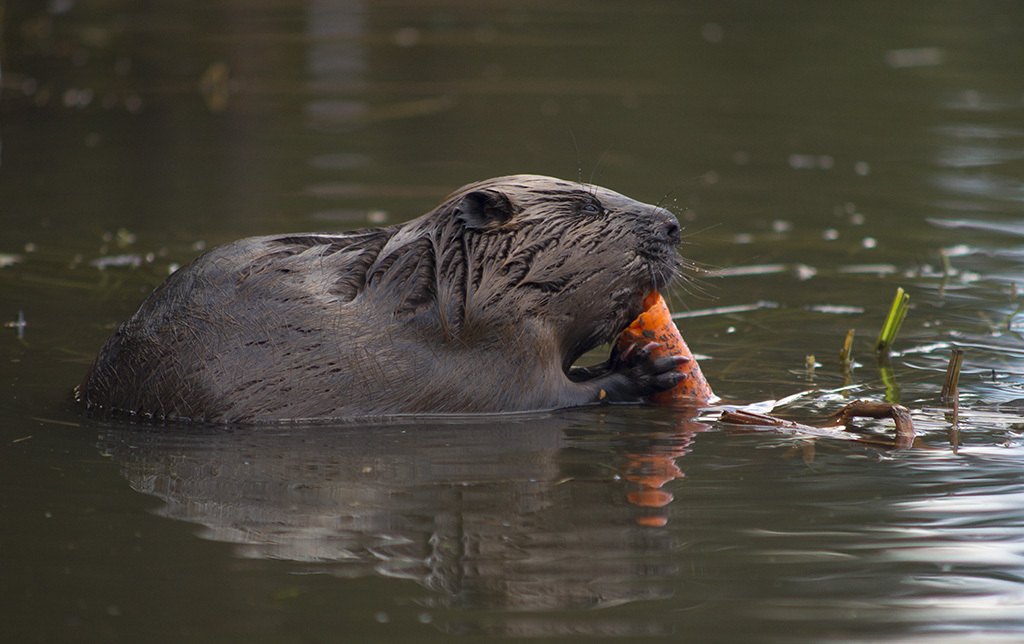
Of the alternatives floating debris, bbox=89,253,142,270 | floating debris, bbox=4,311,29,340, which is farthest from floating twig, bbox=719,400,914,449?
floating debris, bbox=89,253,142,270

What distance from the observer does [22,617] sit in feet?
10.8

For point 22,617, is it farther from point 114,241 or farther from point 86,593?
point 114,241

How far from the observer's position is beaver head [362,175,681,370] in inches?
196

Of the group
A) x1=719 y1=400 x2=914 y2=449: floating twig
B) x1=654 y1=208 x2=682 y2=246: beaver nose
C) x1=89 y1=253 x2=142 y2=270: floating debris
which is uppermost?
x1=654 y1=208 x2=682 y2=246: beaver nose

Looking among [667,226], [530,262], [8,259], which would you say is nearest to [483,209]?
[530,262]

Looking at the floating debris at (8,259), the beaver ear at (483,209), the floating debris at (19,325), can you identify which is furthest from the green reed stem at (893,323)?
the floating debris at (8,259)

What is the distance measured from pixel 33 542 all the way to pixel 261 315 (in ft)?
4.25

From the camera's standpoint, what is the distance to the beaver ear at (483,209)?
506 centimetres

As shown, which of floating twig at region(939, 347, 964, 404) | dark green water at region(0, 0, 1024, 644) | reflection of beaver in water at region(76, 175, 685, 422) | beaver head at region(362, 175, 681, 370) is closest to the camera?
dark green water at region(0, 0, 1024, 644)

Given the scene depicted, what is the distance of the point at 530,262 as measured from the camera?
512cm

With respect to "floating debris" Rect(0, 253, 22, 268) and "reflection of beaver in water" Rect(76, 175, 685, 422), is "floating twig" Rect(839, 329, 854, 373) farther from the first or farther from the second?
"floating debris" Rect(0, 253, 22, 268)

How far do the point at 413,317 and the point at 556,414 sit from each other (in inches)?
27.1

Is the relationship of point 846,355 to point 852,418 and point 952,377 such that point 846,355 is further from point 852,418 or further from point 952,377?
point 852,418

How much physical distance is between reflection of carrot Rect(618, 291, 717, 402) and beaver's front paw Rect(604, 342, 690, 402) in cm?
3
